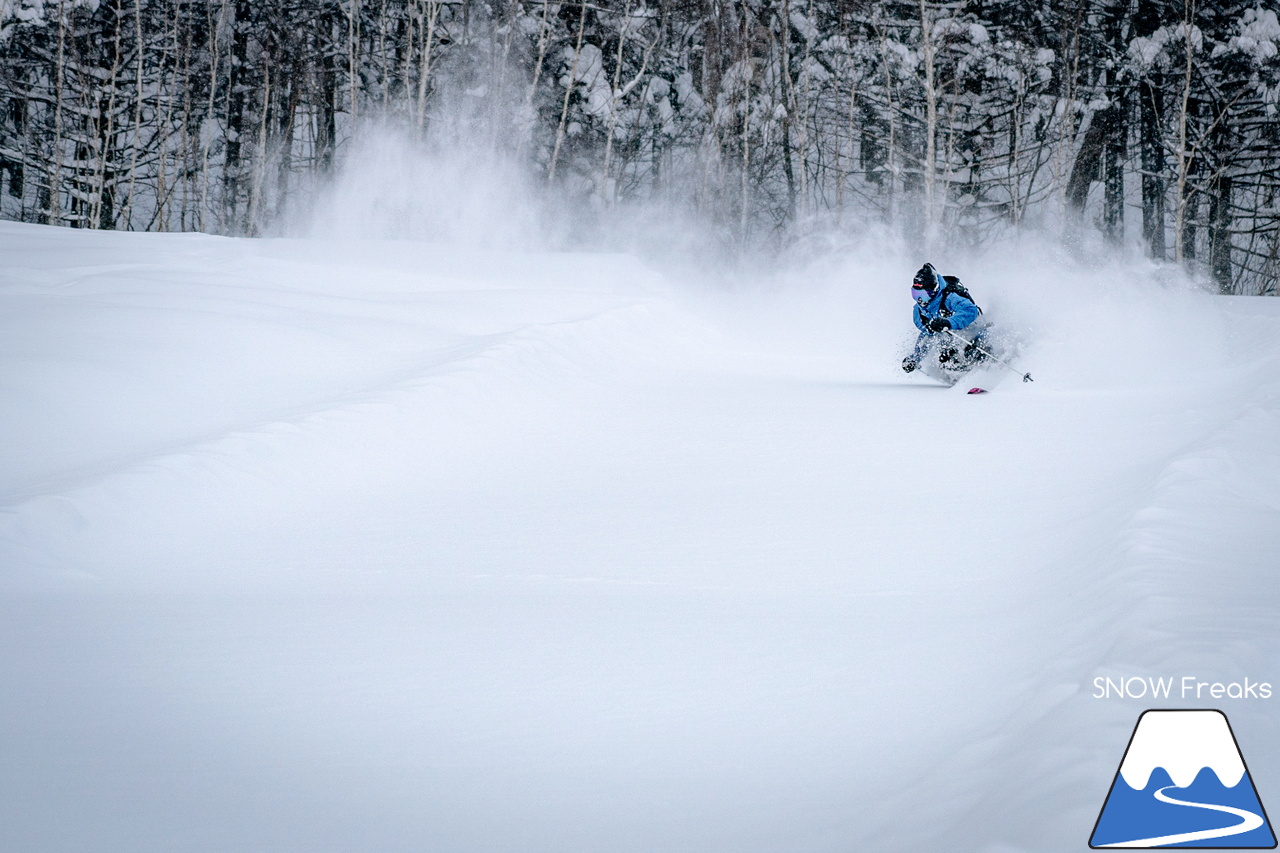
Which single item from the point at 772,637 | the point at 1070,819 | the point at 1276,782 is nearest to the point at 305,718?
the point at 772,637

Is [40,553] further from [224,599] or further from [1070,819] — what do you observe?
[1070,819]

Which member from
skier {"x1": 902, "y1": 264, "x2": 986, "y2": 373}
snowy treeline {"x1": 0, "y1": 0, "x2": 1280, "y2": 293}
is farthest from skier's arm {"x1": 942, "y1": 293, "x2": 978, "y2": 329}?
snowy treeline {"x1": 0, "y1": 0, "x2": 1280, "y2": 293}

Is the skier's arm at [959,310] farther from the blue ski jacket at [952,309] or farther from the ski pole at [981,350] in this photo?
the ski pole at [981,350]

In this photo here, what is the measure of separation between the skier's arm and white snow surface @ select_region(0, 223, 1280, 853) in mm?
1314

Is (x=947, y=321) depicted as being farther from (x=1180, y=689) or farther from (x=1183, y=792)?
(x=1183, y=792)

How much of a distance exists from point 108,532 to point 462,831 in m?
2.97

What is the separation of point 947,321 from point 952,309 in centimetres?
19

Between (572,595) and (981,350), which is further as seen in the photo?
(981,350)

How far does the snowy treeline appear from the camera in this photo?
2228cm

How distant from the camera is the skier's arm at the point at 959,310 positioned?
9672 mm

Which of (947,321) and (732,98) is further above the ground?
(732,98)

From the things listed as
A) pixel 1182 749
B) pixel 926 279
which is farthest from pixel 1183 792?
pixel 926 279

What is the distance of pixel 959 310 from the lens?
381 inches

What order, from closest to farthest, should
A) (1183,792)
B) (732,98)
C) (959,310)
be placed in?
(1183,792), (959,310), (732,98)
